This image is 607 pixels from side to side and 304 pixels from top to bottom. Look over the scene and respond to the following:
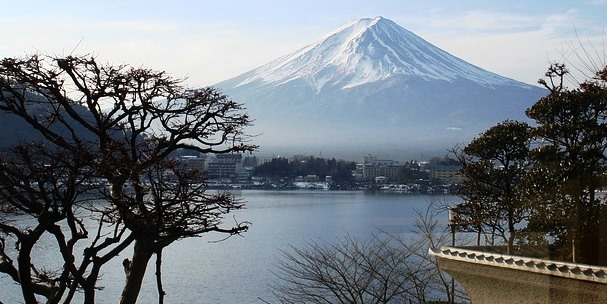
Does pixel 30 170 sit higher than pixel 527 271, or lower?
higher

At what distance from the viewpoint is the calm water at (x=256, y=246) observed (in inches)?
385

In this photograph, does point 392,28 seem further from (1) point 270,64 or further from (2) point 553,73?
(2) point 553,73

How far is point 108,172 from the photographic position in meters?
3.33

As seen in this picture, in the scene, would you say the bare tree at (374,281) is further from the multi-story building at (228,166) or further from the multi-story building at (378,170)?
the multi-story building at (378,170)

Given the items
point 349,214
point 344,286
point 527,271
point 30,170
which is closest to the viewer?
point 30,170

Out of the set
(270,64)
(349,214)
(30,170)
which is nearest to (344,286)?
(30,170)

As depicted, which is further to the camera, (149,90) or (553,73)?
(553,73)

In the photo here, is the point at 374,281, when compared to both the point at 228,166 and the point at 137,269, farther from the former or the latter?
the point at 228,166

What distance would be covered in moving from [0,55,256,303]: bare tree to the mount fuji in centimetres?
4736

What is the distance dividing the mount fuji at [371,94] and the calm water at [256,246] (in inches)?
1123

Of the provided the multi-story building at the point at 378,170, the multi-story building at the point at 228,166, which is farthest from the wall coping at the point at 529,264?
the multi-story building at the point at 378,170

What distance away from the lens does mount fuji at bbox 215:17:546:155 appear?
2304 inches

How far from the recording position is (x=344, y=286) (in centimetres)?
810

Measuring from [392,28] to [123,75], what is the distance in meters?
70.4
